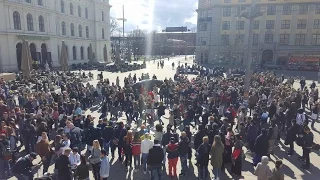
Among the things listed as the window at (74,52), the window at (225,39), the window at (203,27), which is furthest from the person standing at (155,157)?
the window at (203,27)

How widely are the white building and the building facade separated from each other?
84.7 feet

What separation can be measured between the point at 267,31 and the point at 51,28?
141ft

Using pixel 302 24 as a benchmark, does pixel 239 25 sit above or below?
above

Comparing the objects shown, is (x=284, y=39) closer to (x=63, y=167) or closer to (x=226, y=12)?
(x=226, y=12)

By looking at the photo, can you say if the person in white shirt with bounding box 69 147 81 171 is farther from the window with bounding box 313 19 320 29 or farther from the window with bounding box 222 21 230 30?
the window with bounding box 313 19 320 29

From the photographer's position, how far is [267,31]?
171ft

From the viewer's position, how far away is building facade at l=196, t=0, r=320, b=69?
4931 centimetres

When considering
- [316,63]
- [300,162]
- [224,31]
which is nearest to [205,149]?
[300,162]

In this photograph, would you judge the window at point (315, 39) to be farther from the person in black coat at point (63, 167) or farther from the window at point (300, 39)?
the person in black coat at point (63, 167)

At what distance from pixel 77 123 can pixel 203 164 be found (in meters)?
5.43

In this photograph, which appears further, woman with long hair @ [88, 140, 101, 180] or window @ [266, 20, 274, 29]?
window @ [266, 20, 274, 29]

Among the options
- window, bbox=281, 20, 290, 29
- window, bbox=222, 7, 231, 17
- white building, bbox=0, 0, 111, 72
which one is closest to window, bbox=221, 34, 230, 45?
window, bbox=222, 7, 231, 17

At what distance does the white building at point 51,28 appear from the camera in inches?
1400

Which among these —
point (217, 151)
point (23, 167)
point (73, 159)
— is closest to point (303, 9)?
Answer: point (217, 151)
